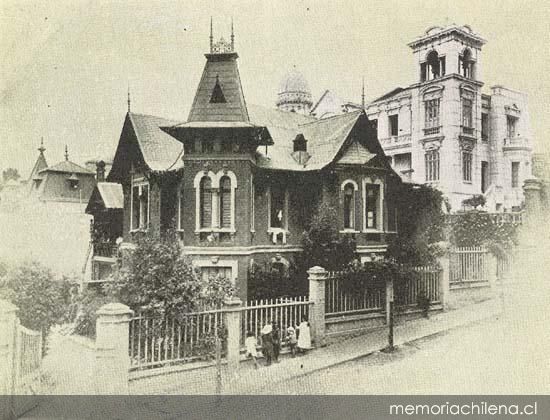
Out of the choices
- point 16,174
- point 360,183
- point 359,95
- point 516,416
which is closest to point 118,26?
point 16,174

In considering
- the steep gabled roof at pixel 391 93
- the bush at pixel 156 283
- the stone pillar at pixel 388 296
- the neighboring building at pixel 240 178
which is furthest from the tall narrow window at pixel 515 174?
the bush at pixel 156 283

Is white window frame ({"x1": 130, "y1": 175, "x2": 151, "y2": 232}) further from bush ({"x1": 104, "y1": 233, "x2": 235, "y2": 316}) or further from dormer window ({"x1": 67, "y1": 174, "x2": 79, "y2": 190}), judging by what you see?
bush ({"x1": 104, "y1": 233, "x2": 235, "y2": 316})

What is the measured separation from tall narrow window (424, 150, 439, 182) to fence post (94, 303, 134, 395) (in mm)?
8010

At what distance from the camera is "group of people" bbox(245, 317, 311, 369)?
9945 mm

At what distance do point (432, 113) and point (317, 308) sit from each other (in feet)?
17.8

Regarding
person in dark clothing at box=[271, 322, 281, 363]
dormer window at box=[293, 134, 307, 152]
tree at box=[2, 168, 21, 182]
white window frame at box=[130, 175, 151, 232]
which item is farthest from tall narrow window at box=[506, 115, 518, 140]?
tree at box=[2, 168, 21, 182]

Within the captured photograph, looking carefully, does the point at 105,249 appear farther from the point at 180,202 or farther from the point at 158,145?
the point at 158,145

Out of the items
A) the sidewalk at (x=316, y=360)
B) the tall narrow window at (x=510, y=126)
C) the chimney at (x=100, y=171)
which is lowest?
the sidewalk at (x=316, y=360)

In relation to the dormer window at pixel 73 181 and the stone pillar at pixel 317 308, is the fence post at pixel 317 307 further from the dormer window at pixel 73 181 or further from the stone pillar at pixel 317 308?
the dormer window at pixel 73 181

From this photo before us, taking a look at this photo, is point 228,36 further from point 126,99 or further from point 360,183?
point 360,183

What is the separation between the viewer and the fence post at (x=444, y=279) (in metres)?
A: 12.6

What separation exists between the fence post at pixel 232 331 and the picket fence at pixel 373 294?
9.07 ft

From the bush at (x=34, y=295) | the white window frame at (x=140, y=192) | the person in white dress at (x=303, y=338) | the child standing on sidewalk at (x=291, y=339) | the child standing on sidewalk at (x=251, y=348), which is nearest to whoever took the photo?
the bush at (x=34, y=295)

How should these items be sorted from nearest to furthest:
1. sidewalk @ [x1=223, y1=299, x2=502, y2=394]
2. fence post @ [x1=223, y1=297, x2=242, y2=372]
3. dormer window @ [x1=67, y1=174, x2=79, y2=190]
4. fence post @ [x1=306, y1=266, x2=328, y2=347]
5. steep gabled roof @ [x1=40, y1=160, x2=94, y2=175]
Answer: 1. sidewalk @ [x1=223, y1=299, x2=502, y2=394]
2. fence post @ [x1=223, y1=297, x2=242, y2=372]
3. steep gabled roof @ [x1=40, y1=160, x2=94, y2=175]
4. fence post @ [x1=306, y1=266, x2=328, y2=347]
5. dormer window @ [x1=67, y1=174, x2=79, y2=190]
